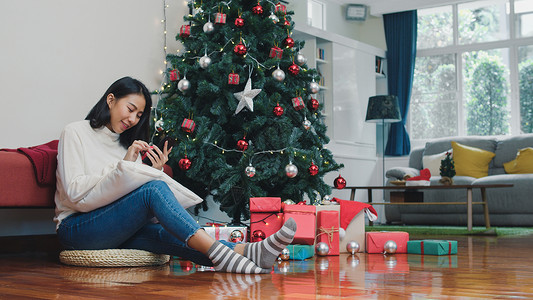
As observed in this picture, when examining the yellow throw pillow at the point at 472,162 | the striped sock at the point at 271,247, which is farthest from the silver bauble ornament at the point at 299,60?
the yellow throw pillow at the point at 472,162

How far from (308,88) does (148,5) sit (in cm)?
120

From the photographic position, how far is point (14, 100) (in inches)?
124

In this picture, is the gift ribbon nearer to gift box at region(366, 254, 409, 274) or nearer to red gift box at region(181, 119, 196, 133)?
gift box at region(366, 254, 409, 274)

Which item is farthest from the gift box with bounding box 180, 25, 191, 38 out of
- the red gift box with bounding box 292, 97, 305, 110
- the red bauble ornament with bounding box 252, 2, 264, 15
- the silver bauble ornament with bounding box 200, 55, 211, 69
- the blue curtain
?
the blue curtain

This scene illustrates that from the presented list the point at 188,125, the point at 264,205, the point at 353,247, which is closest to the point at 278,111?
the point at 188,125

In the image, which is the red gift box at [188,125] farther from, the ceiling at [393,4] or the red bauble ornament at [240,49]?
the ceiling at [393,4]

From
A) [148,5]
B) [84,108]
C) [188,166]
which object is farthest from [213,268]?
[148,5]

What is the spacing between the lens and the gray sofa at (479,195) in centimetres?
565

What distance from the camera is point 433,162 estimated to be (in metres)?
6.57

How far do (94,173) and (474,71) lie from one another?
5.99m

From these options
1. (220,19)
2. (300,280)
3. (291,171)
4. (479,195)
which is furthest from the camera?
(479,195)

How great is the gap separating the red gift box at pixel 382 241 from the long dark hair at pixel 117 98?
124cm

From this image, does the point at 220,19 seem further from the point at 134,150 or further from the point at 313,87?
the point at 134,150

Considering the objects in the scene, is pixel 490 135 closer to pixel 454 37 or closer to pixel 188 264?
pixel 454 37
